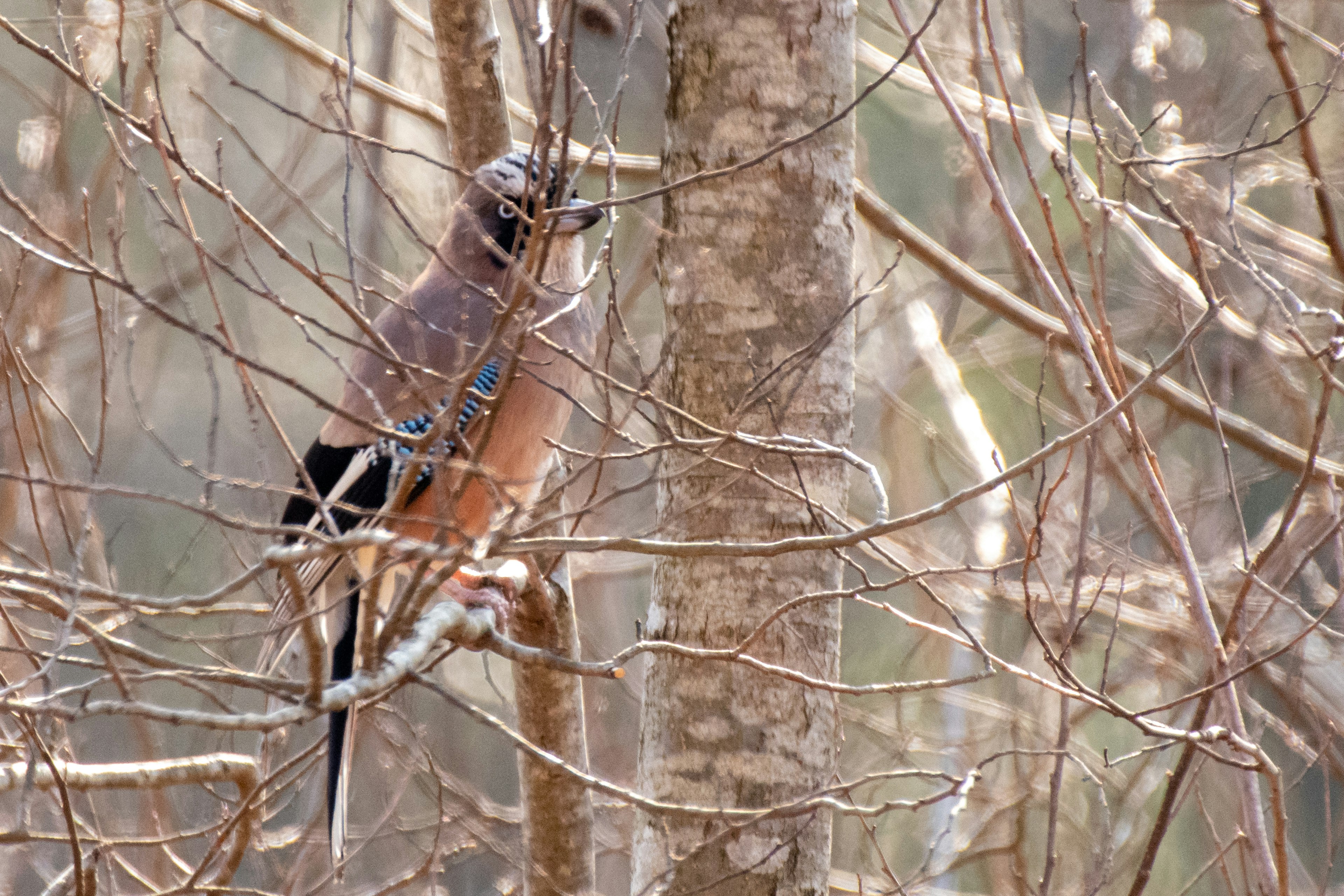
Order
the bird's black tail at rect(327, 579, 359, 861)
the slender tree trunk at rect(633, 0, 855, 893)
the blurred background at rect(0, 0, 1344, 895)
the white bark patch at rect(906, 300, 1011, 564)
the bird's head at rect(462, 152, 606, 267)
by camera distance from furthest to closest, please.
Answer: the white bark patch at rect(906, 300, 1011, 564)
the blurred background at rect(0, 0, 1344, 895)
the bird's black tail at rect(327, 579, 359, 861)
the bird's head at rect(462, 152, 606, 267)
the slender tree trunk at rect(633, 0, 855, 893)

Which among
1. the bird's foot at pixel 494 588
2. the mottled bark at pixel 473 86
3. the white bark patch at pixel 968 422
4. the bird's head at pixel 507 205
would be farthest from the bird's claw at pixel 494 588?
the white bark patch at pixel 968 422

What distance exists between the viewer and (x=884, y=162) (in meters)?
10.9

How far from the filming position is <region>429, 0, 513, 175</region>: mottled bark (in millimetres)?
3340

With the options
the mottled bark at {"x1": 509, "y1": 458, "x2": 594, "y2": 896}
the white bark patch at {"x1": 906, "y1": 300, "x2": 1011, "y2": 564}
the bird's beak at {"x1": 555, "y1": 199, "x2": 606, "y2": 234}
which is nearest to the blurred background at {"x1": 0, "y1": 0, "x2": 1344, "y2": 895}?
the white bark patch at {"x1": 906, "y1": 300, "x2": 1011, "y2": 564}

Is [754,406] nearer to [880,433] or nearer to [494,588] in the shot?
[494,588]

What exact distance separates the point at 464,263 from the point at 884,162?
293 inches

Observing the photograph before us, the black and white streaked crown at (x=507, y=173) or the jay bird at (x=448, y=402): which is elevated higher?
the black and white streaked crown at (x=507, y=173)

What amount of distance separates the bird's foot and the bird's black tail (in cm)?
27

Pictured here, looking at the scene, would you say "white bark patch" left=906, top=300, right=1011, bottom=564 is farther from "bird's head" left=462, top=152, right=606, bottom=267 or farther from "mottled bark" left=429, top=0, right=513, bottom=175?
"mottled bark" left=429, top=0, right=513, bottom=175

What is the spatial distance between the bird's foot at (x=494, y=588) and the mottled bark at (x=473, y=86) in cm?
106

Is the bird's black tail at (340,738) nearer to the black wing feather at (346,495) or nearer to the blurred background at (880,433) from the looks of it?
the black wing feather at (346,495)

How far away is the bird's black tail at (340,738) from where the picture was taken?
3.30m

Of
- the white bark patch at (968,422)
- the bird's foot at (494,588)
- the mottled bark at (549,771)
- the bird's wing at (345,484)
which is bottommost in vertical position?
the mottled bark at (549,771)

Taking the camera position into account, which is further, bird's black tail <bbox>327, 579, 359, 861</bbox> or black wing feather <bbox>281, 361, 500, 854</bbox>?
black wing feather <bbox>281, 361, 500, 854</bbox>
